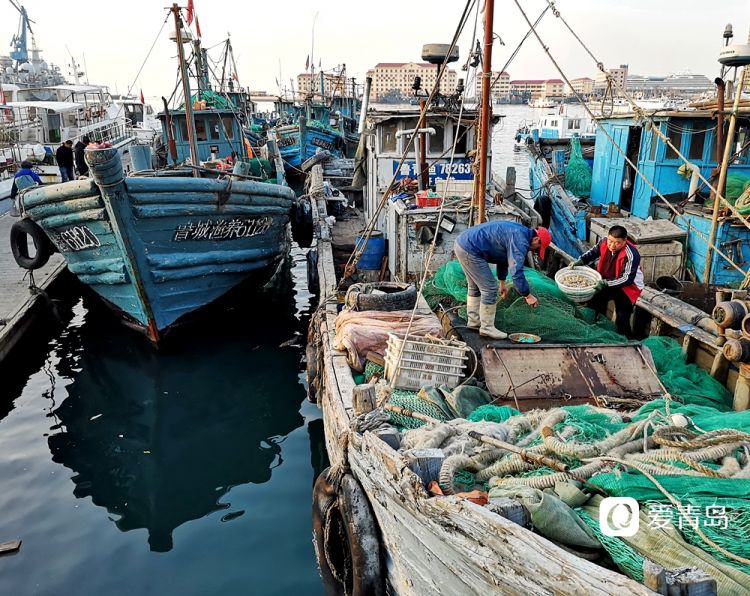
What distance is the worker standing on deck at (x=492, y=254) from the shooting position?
213 inches

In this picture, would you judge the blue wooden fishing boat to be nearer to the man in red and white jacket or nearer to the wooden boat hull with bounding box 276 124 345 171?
the man in red and white jacket

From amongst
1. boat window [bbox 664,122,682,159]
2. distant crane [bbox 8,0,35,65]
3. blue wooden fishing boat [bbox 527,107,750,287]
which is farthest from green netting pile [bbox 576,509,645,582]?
distant crane [bbox 8,0,35,65]

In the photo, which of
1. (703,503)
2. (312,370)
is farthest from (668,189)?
(703,503)

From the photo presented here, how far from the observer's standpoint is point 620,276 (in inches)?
239

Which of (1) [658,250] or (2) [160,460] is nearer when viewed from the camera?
(2) [160,460]

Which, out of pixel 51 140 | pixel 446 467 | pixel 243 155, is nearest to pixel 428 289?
pixel 446 467

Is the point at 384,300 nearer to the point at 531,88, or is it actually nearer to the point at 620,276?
the point at 620,276

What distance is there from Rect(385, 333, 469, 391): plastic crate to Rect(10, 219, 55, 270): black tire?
292 inches

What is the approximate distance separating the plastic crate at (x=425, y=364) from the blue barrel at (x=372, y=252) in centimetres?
474

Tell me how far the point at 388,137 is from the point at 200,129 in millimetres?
7331

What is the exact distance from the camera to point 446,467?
3182 mm

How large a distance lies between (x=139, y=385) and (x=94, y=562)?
382 cm

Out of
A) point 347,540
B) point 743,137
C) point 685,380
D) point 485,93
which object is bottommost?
point 347,540

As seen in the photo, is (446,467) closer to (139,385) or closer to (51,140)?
(139,385)
